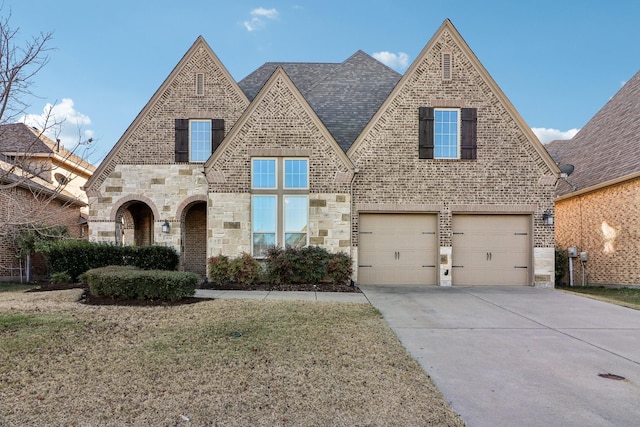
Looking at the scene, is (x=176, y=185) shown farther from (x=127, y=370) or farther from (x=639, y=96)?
(x=639, y=96)

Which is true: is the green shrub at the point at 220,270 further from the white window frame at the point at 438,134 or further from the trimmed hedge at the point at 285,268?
the white window frame at the point at 438,134

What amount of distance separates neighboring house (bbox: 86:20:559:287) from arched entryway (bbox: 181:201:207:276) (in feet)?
5.42

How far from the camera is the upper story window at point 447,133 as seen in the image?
12.3 m

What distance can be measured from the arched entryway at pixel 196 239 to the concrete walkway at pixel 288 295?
15.3 feet

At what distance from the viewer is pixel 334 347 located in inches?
208

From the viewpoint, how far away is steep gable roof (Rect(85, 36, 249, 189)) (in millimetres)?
13419

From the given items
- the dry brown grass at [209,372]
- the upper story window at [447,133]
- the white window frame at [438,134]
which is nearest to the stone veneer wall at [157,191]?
the dry brown grass at [209,372]

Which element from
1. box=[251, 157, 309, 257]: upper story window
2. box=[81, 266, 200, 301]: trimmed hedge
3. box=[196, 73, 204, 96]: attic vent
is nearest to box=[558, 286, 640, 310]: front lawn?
A: box=[251, 157, 309, 257]: upper story window

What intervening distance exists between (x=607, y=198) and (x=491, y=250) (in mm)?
5642

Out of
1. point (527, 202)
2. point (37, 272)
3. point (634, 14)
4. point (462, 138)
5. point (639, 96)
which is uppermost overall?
point (634, 14)

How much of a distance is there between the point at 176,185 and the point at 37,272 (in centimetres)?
727

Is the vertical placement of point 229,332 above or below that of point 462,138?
below

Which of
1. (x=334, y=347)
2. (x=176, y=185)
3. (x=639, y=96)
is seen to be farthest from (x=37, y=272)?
(x=639, y=96)

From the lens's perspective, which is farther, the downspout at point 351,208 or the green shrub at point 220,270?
the downspout at point 351,208
